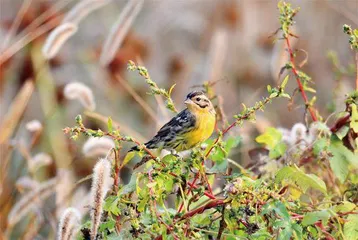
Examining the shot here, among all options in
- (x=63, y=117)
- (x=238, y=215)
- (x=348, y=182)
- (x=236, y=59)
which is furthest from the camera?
(x=236, y=59)

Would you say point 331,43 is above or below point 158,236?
above

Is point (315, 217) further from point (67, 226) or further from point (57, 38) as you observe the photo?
point (57, 38)

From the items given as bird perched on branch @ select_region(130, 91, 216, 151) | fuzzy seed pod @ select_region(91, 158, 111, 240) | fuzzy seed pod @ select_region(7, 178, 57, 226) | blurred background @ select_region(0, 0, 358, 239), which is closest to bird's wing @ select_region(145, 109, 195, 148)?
bird perched on branch @ select_region(130, 91, 216, 151)

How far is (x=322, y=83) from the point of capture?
606 cm

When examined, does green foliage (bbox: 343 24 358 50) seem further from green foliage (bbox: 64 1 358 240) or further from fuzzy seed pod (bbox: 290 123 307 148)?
fuzzy seed pod (bbox: 290 123 307 148)

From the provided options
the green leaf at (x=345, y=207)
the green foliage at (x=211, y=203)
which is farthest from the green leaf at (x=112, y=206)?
the green leaf at (x=345, y=207)

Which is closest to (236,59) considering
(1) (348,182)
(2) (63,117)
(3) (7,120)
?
(2) (63,117)

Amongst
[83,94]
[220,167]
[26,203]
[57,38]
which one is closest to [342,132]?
[220,167]

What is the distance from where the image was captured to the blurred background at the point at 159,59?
5.03 metres

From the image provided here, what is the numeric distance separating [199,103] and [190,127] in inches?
3.5

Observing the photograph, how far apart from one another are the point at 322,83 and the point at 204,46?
37.0 inches

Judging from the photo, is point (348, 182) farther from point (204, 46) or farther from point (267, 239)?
point (204, 46)

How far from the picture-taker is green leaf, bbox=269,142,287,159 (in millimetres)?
2373

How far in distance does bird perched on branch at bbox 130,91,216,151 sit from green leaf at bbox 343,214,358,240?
0.79m
